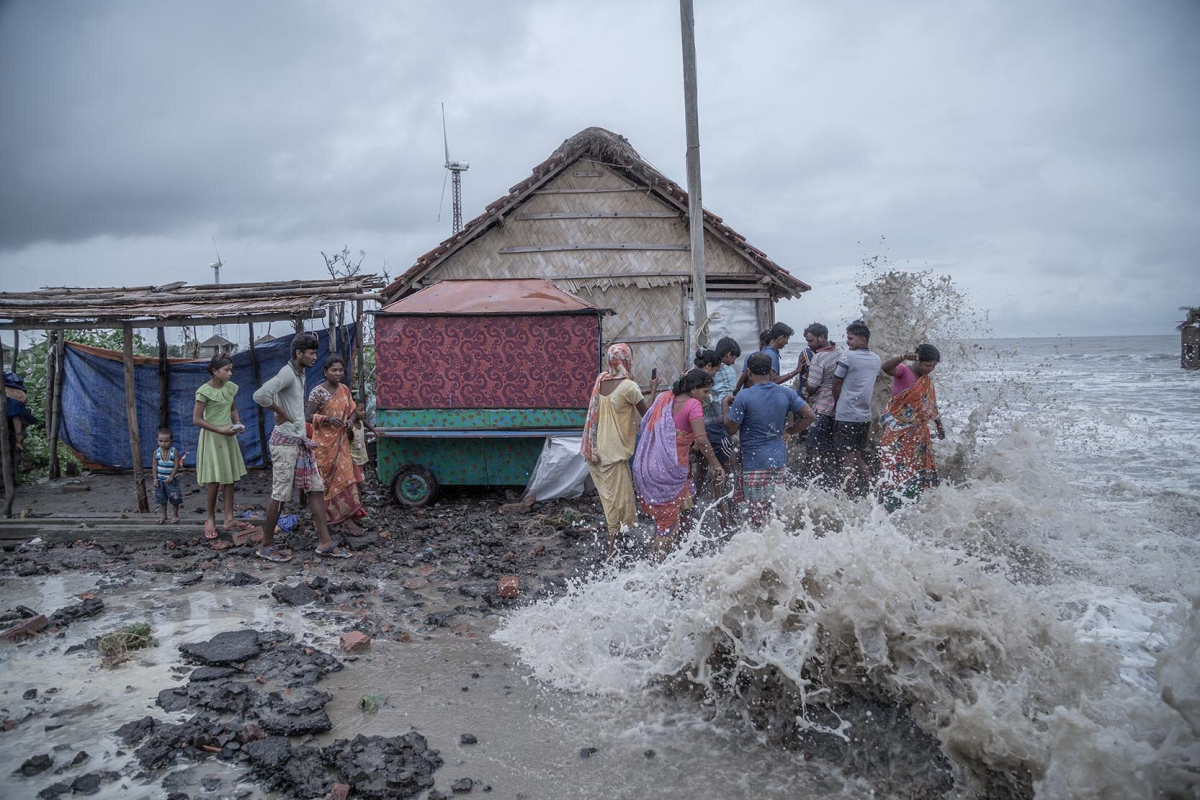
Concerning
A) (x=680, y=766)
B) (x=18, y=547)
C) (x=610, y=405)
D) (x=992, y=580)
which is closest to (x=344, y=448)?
(x=610, y=405)

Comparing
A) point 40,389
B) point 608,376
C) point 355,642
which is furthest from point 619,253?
point 40,389

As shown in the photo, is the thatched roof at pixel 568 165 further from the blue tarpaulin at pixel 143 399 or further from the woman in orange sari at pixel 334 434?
the woman in orange sari at pixel 334 434

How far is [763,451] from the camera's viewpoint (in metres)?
5.25

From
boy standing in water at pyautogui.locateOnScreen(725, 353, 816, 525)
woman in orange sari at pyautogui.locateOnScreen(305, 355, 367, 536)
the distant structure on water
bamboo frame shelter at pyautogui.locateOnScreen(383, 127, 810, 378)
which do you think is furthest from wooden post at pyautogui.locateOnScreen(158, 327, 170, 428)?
the distant structure on water

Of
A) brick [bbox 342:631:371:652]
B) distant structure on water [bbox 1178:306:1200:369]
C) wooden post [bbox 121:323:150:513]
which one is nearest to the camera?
brick [bbox 342:631:371:652]

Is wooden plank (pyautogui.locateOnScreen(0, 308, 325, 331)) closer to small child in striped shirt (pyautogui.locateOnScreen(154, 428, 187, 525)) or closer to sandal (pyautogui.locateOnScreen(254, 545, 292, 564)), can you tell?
small child in striped shirt (pyautogui.locateOnScreen(154, 428, 187, 525))

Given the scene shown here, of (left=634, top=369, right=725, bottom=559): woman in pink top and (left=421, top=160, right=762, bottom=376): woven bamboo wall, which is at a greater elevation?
(left=421, top=160, right=762, bottom=376): woven bamboo wall

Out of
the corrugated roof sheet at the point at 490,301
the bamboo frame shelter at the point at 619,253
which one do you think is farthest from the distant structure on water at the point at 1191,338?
the corrugated roof sheet at the point at 490,301

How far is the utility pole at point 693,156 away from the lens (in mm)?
8539

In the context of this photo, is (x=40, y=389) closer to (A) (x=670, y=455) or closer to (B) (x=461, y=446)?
(B) (x=461, y=446)

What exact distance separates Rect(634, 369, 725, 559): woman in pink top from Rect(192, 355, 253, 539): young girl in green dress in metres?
3.90

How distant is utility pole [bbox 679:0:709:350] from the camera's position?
28.0ft

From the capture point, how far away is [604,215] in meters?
10.3

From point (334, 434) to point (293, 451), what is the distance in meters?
0.43
